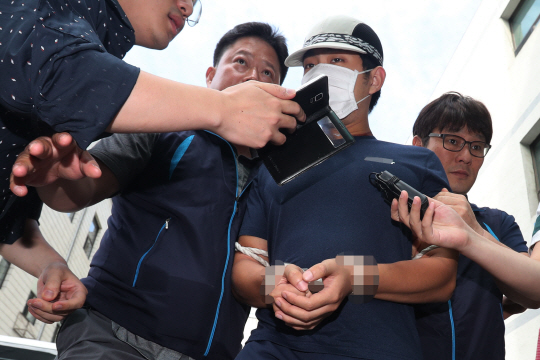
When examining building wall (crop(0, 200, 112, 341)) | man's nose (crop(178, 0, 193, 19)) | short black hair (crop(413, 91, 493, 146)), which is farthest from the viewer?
building wall (crop(0, 200, 112, 341))

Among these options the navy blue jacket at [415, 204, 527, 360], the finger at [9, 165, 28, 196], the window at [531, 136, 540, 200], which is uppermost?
the finger at [9, 165, 28, 196]

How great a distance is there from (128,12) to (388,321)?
4.94 ft

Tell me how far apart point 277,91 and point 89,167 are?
67cm

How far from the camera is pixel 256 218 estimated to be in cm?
217

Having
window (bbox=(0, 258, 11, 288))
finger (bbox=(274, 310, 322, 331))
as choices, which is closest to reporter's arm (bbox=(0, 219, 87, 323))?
finger (bbox=(274, 310, 322, 331))

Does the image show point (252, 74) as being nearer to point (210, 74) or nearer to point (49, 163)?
point (210, 74)

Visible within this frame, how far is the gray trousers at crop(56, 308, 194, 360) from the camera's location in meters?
1.91

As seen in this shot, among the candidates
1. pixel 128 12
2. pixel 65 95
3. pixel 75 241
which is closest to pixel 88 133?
pixel 65 95

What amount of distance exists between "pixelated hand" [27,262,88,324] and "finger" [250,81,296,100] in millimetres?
1061

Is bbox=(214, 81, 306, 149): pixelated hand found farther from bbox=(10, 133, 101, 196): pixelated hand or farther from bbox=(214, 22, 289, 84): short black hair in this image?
bbox=(214, 22, 289, 84): short black hair

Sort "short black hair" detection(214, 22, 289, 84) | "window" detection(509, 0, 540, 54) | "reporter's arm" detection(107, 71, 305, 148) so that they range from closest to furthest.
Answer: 1. "reporter's arm" detection(107, 71, 305, 148)
2. "short black hair" detection(214, 22, 289, 84)
3. "window" detection(509, 0, 540, 54)

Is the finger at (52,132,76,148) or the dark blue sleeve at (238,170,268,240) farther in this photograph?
the dark blue sleeve at (238,170,268,240)

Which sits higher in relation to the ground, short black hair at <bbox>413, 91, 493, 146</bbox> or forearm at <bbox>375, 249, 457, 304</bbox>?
short black hair at <bbox>413, 91, 493, 146</bbox>

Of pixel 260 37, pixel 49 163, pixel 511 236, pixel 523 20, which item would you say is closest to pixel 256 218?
pixel 49 163
